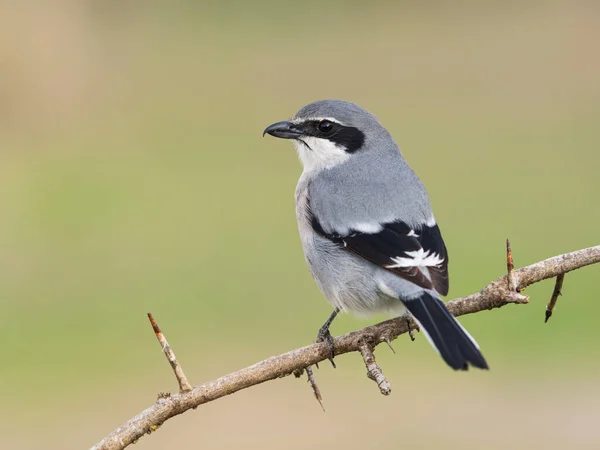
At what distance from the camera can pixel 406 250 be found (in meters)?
3.32

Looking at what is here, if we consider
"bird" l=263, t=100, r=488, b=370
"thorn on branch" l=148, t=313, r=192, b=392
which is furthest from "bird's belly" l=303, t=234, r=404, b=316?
"thorn on branch" l=148, t=313, r=192, b=392

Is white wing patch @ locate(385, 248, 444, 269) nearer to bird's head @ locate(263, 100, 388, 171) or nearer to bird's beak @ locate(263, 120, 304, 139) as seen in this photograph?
bird's head @ locate(263, 100, 388, 171)

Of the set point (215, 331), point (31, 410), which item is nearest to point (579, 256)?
point (31, 410)

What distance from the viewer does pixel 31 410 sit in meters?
8.41

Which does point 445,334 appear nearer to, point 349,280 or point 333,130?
point 349,280

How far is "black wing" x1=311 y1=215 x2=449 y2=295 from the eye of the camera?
3256mm

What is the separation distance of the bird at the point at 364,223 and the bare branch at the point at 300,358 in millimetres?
107

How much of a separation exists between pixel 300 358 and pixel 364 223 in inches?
35.7

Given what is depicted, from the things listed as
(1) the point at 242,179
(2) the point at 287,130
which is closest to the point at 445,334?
(2) the point at 287,130

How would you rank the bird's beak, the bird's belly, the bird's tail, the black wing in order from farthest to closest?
the bird's beak < the bird's belly < the black wing < the bird's tail

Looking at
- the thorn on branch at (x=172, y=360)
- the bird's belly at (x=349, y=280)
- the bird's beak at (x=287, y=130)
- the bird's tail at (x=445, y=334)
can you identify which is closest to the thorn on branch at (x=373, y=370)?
the bird's tail at (x=445, y=334)

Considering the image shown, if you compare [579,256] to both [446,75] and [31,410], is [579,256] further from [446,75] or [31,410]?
[446,75]

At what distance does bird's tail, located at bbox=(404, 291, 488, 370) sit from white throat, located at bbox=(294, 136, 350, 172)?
978mm

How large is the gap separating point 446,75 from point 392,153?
688 inches
